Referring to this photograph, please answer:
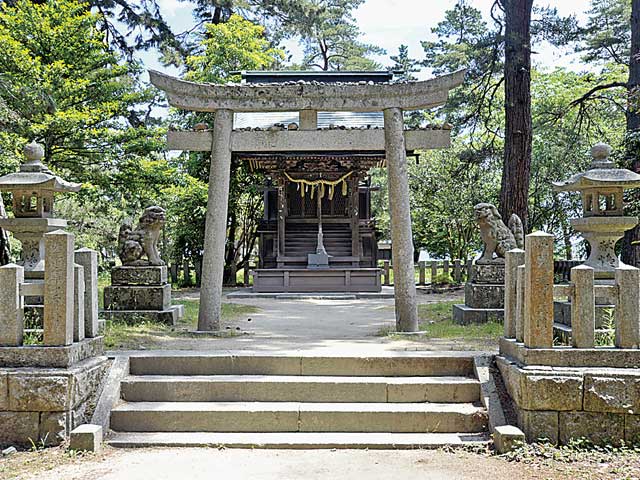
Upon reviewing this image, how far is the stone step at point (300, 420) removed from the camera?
5.81 meters

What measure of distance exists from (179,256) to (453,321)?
46.8ft

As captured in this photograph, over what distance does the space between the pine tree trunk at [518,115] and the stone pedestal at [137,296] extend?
7.27 m

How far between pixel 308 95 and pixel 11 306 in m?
5.43

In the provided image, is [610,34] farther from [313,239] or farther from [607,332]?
[607,332]

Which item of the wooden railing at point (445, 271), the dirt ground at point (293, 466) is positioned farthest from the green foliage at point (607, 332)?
the wooden railing at point (445, 271)

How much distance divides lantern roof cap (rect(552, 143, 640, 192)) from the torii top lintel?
250 cm

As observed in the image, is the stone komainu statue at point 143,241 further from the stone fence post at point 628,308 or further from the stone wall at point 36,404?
the stone fence post at point 628,308

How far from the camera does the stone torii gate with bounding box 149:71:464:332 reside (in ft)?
30.5

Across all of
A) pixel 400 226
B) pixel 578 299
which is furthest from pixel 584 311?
pixel 400 226

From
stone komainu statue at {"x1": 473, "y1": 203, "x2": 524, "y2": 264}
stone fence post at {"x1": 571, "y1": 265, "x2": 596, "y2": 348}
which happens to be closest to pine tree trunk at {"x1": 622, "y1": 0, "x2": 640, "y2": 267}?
stone komainu statue at {"x1": 473, "y1": 203, "x2": 524, "y2": 264}

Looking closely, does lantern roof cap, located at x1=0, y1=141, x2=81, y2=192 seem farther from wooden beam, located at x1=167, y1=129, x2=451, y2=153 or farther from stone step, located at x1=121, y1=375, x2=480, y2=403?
stone step, located at x1=121, y1=375, x2=480, y2=403

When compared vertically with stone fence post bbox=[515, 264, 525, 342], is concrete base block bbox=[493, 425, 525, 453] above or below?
below

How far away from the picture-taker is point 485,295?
10.4 metres

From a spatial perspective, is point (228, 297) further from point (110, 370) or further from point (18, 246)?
point (110, 370)
